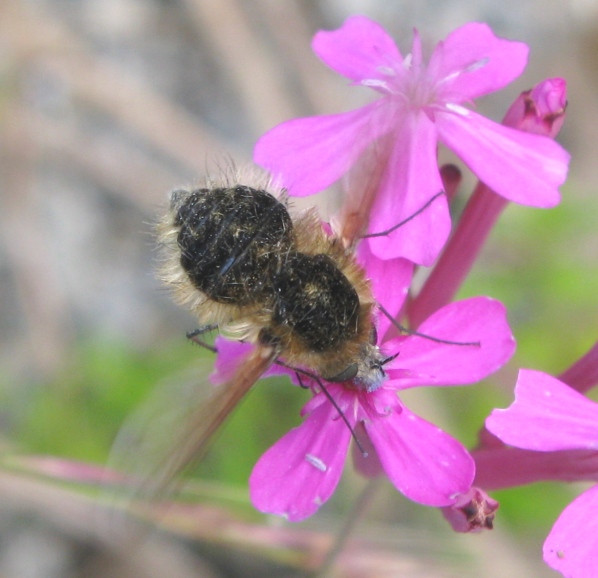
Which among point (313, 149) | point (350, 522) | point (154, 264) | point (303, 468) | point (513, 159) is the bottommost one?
point (350, 522)

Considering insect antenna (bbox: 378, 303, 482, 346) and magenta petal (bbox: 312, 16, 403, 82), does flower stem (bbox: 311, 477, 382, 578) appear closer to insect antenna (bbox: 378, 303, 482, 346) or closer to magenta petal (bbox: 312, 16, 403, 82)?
insect antenna (bbox: 378, 303, 482, 346)

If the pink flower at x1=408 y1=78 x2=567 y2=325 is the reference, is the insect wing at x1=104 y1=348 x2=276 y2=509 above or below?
below

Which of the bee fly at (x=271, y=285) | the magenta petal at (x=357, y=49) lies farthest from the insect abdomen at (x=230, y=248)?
the magenta petal at (x=357, y=49)

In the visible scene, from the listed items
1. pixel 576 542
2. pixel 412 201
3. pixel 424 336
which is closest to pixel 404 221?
pixel 412 201

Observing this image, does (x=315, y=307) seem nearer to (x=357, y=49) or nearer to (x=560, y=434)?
(x=560, y=434)

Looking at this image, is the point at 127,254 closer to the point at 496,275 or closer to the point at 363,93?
the point at 363,93

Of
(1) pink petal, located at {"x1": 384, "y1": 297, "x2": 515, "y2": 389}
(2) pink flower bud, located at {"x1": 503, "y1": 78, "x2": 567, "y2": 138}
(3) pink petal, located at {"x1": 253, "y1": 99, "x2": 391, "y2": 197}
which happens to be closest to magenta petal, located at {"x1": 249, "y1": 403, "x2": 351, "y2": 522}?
(1) pink petal, located at {"x1": 384, "y1": 297, "x2": 515, "y2": 389}
